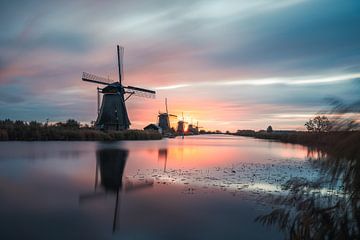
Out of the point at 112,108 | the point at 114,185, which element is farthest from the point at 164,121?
the point at 114,185

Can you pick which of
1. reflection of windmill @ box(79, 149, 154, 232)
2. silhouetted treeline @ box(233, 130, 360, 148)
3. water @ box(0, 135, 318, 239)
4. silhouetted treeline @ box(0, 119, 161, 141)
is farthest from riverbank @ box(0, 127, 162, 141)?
silhouetted treeline @ box(233, 130, 360, 148)

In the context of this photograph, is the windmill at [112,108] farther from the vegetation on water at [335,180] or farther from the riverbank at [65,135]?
the vegetation on water at [335,180]

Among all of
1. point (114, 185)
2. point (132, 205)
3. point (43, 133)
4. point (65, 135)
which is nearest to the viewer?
point (132, 205)

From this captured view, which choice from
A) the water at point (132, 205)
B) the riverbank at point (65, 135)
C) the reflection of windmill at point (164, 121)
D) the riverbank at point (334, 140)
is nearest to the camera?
the riverbank at point (334, 140)

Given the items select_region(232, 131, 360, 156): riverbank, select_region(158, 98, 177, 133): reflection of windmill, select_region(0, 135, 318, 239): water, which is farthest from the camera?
select_region(158, 98, 177, 133): reflection of windmill

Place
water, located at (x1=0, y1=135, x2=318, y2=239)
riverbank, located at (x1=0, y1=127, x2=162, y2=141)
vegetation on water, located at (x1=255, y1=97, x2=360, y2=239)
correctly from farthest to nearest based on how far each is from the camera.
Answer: riverbank, located at (x1=0, y1=127, x2=162, y2=141) < water, located at (x1=0, y1=135, x2=318, y2=239) < vegetation on water, located at (x1=255, y1=97, x2=360, y2=239)

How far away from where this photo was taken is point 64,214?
7980mm

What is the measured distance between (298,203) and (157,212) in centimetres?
526

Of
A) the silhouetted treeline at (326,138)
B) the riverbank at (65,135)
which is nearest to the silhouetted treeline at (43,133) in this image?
the riverbank at (65,135)

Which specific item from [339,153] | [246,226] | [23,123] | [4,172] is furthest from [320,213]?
[23,123]

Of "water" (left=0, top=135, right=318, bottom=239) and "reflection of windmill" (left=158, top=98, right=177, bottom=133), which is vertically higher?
"reflection of windmill" (left=158, top=98, right=177, bottom=133)

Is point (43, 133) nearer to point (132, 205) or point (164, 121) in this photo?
point (132, 205)

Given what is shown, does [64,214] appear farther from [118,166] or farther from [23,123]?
[23,123]

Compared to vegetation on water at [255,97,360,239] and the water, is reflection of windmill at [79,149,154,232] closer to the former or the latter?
the water
